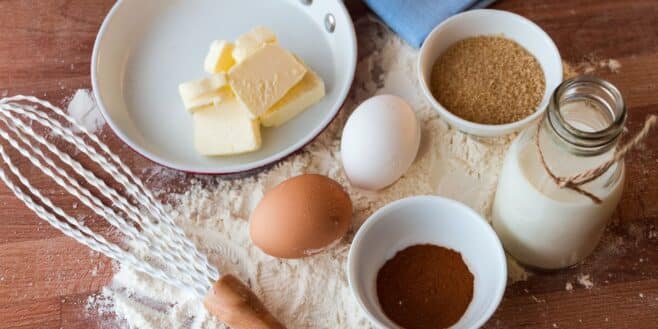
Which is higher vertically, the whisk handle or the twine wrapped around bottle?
the twine wrapped around bottle

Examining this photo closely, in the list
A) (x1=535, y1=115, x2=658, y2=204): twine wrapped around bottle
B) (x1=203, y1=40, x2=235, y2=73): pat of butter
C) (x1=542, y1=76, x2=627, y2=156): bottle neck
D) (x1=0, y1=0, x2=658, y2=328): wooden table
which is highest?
(x1=542, y1=76, x2=627, y2=156): bottle neck

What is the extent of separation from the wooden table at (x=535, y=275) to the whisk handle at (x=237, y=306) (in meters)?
0.20

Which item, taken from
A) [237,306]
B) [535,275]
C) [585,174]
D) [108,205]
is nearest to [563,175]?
[585,174]

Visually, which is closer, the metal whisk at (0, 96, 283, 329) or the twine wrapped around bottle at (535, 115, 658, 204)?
the twine wrapped around bottle at (535, 115, 658, 204)

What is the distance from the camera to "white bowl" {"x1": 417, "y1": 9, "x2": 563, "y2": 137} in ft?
3.65

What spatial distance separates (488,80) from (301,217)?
418 millimetres

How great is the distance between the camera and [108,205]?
1144 mm

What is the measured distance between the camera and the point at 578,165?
2.75 feet

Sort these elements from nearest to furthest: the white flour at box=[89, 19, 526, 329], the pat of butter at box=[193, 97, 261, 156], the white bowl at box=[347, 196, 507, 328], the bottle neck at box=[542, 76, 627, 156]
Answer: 1. the bottle neck at box=[542, 76, 627, 156]
2. the white bowl at box=[347, 196, 507, 328]
3. the white flour at box=[89, 19, 526, 329]
4. the pat of butter at box=[193, 97, 261, 156]

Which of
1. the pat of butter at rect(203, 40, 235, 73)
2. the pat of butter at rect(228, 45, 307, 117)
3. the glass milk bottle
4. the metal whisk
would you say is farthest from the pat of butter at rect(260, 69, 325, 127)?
the glass milk bottle

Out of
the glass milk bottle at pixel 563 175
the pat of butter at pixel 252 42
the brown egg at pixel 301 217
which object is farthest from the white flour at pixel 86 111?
the glass milk bottle at pixel 563 175

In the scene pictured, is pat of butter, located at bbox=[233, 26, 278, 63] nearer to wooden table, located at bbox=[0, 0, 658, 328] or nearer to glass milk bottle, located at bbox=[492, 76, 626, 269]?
wooden table, located at bbox=[0, 0, 658, 328]

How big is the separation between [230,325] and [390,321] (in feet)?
0.76

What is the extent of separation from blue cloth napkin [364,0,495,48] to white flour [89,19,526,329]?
60 mm
